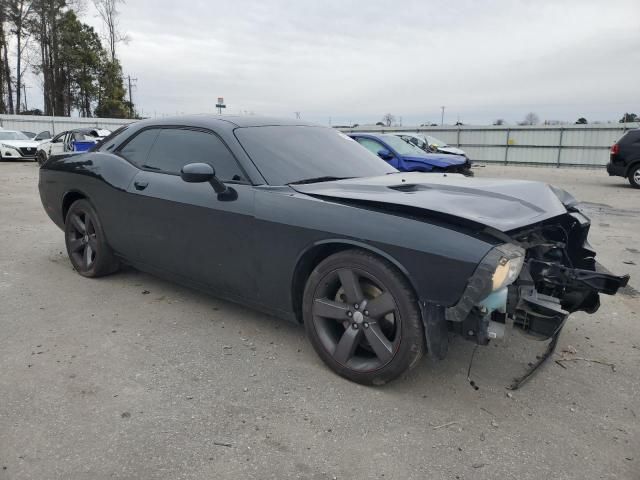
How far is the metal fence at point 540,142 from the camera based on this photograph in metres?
23.3

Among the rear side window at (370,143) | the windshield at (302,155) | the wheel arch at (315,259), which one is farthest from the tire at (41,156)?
the wheel arch at (315,259)

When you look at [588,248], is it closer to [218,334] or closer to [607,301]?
[607,301]

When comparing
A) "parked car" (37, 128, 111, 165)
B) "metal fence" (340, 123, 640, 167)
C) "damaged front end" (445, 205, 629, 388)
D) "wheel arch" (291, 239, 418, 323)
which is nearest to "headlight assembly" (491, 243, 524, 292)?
"damaged front end" (445, 205, 629, 388)

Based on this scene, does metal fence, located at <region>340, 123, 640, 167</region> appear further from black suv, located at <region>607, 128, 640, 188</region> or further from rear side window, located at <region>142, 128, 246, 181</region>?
rear side window, located at <region>142, 128, 246, 181</region>

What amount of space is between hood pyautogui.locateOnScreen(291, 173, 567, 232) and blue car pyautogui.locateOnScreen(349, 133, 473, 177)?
760cm

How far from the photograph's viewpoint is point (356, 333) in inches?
109

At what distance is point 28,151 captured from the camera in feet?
65.4

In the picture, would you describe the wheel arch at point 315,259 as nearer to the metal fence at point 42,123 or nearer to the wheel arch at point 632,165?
the wheel arch at point 632,165

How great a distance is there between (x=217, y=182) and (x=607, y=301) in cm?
341

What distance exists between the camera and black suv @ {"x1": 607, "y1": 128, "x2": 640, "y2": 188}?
13109mm

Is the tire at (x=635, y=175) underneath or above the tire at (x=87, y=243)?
above

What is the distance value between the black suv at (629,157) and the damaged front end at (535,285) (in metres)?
11.9

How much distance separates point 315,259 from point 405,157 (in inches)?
337

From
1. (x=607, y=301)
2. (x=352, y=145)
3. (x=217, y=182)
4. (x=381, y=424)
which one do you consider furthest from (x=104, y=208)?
(x=607, y=301)
